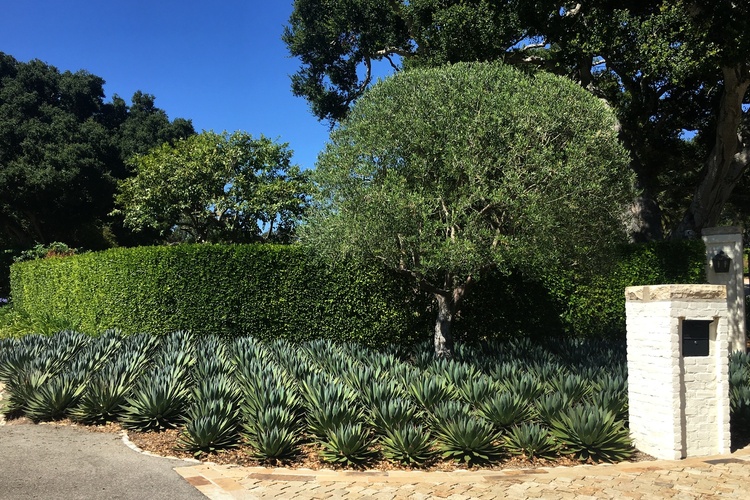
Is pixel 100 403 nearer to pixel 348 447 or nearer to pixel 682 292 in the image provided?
pixel 348 447

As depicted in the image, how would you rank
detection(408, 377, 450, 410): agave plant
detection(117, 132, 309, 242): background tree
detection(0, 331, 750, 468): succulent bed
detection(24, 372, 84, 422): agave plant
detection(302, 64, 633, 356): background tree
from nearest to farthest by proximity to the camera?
detection(0, 331, 750, 468): succulent bed < detection(408, 377, 450, 410): agave plant < detection(24, 372, 84, 422): agave plant < detection(302, 64, 633, 356): background tree < detection(117, 132, 309, 242): background tree

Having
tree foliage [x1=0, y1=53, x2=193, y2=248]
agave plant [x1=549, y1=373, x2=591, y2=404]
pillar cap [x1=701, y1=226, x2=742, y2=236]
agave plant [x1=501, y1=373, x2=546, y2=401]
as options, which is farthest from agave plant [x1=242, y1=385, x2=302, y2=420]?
tree foliage [x1=0, y1=53, x2=193, y2=248]

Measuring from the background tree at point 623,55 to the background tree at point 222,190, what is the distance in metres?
4.08

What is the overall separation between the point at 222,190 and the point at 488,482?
44.5 ft

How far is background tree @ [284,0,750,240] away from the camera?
1106 centimetres

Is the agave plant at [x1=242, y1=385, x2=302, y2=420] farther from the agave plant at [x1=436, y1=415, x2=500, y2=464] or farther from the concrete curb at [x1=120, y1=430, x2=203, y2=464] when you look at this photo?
the agave plant at [x1=436, y1=415, x2=500, y2=464]

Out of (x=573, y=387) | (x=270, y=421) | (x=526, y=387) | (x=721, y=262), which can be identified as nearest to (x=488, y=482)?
(x=526, y=387)

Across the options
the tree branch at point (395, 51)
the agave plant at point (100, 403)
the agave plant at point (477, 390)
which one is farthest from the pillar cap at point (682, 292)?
the tree branch at point (395, 51)

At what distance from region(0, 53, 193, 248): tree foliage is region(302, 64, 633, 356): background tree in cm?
2009

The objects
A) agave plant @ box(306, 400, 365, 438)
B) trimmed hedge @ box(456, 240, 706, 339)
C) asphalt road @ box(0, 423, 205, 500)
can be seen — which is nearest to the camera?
asphalt road @ box(0, 423, 205, 500)

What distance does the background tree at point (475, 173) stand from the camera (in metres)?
7.25

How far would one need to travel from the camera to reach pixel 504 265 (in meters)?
7.77

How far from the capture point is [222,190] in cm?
1655

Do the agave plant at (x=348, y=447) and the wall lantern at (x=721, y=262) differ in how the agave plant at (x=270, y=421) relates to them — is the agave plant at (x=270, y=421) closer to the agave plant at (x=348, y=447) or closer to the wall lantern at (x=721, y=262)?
the agave plant at (x=348, y=447)
